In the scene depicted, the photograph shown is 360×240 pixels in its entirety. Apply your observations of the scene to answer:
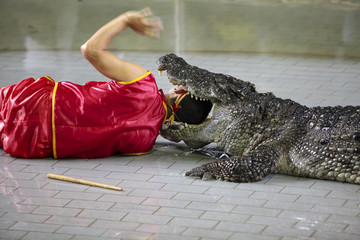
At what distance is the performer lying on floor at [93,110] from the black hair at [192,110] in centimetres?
3

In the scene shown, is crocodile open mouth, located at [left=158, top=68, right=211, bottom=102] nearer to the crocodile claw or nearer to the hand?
the hand

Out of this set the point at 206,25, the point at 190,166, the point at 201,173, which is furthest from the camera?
the point at 206,25

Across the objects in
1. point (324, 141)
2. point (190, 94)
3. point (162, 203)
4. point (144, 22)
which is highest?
point (144, 22)

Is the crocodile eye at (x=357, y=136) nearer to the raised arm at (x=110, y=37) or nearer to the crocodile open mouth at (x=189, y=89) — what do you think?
the crocodile open mouth at (x=189, y=89)

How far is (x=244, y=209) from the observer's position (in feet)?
15.9

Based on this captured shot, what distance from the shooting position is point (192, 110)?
5.86 meters

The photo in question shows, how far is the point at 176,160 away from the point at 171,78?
0.69m

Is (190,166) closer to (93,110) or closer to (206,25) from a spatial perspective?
(93,110)

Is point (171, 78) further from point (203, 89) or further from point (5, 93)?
point (5, 93)

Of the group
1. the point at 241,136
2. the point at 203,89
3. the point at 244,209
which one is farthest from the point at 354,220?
the point at 203,89

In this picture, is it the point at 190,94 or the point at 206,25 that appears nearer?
the point at 190,94

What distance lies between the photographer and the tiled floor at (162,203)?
448 cm

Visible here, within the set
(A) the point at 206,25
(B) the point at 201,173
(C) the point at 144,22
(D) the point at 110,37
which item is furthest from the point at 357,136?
(A) the point at 206,25

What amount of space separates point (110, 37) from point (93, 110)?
0.61 metres
